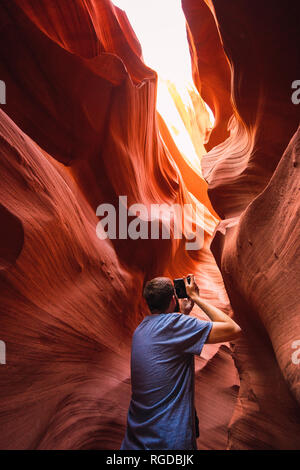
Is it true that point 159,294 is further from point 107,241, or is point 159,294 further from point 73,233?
point 107,241

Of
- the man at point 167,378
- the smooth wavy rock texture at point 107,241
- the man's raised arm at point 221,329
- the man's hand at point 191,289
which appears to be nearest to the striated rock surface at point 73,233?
the smooth wavy rock texture at point 107,241

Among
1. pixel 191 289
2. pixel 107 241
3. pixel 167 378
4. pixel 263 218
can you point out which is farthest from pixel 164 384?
pixel 107 241

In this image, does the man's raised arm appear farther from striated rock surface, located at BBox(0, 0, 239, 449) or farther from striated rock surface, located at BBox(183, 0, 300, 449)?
striated rock surface, located at BBox(0, 0, 239, 449)

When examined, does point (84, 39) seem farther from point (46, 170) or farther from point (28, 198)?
point (28, 198)

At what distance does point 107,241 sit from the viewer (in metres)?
3.83

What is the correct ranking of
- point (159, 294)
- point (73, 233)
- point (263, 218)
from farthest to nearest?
point (73, 233) → point (263, 218) → point (159, 294)

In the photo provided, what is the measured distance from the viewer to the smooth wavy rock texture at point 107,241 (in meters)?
2.17

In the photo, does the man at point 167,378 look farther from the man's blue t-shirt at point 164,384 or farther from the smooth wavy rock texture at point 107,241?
the smooth wavy rock texture at point 107,241

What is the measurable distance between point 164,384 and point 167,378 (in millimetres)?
38

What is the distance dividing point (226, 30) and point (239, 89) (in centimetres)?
68

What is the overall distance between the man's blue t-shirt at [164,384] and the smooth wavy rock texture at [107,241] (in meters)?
0.58

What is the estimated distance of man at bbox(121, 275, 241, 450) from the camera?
1532 mm

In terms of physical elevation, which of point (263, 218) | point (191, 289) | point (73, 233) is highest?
point (263, 218)
